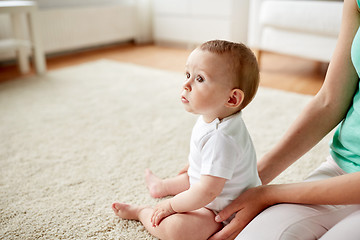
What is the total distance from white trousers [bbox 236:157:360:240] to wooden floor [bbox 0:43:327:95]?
1.42 m

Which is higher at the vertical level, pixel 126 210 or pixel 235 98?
pixel 235 98

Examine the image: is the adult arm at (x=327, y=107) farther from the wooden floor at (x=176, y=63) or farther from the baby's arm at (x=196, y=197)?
the wooden floor at (x=176, y=63)

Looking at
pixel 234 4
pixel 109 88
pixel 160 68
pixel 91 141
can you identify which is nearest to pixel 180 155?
pixel 91 141

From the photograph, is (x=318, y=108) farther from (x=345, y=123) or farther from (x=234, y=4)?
(x=234, y=4)

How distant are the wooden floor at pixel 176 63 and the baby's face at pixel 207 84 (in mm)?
1440

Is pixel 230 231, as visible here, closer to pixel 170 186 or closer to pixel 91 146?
pixel 170 186

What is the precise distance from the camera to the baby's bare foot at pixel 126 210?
84 cm

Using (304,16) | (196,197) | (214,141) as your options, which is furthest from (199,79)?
(304,16)

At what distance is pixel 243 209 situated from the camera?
0.67m

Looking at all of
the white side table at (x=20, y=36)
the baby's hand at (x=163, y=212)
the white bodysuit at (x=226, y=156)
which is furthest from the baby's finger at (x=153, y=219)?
the white side table at (x=20, y=36)

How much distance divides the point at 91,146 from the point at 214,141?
74 centimetres

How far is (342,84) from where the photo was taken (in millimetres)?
734

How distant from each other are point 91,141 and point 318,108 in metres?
0.86

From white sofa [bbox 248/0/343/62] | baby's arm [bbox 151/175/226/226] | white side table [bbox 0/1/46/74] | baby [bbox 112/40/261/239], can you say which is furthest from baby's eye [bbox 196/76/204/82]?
white side table [bbox 0/1/46/74]
